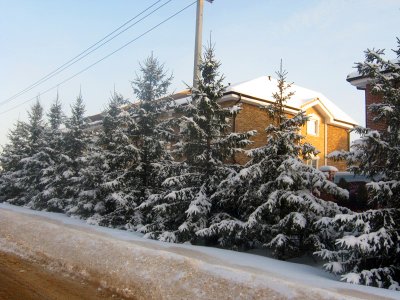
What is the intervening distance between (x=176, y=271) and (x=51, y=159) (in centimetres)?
1631

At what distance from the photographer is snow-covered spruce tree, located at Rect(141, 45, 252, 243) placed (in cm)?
1054

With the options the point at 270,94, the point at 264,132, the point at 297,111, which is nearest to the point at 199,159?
the point at 264,132

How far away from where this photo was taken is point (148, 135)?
14.2 metres

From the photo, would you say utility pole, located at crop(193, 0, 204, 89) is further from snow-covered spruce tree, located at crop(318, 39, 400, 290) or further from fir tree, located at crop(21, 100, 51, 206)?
fir tree, located at crop(21, 100, 51, 206)

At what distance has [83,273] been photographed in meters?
7.20

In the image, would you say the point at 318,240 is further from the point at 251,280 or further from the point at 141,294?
the point at 141,294

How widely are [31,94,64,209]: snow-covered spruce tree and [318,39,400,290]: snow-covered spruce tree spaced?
1433cm

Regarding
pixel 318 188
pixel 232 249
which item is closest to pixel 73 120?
pixel 232 249

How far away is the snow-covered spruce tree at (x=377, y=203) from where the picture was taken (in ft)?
22.3

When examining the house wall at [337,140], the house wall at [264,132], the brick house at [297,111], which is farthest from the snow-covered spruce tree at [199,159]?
the house wall at [337,140]

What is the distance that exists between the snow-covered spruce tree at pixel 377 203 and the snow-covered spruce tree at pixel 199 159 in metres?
3.53

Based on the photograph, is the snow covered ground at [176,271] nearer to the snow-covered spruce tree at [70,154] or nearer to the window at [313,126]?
the snow-covered spruce tree at [70,154]

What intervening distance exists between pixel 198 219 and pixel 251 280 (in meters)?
5.09

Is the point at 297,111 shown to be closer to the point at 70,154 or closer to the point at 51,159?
the point at 70,154
